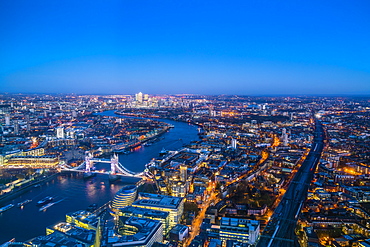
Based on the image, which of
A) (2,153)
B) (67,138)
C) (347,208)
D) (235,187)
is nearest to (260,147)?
(235,187)

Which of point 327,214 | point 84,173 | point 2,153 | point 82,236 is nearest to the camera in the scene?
point 82,236

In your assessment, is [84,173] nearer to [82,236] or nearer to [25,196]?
[25,196]

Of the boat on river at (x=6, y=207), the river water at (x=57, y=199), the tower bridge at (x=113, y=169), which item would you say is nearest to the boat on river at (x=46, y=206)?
the river water at (x=57, y=199)

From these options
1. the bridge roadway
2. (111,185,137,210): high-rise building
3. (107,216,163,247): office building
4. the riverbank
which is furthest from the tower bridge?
the bridge roadway

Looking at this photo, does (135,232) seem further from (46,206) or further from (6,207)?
(6,207)

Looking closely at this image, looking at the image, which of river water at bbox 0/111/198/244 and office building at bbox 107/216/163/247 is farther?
river water at bbox 0/111/198/244

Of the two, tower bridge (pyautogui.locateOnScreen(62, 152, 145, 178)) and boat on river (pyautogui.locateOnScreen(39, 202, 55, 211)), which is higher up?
tower bridge (pyautogui.locateOnScreen(62, 152, 145, 178))

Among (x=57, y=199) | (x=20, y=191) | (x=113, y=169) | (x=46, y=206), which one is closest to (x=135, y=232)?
(x=46, y=206)

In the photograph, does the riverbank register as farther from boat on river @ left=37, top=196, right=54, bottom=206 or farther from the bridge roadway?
the bridge roadway
